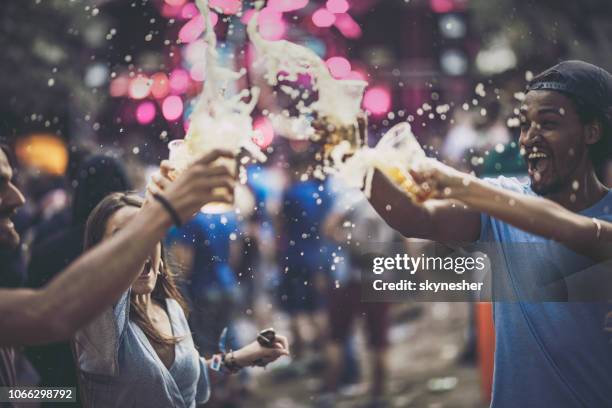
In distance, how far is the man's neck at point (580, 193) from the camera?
1.98 metres

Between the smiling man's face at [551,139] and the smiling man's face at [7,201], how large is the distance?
168 cm

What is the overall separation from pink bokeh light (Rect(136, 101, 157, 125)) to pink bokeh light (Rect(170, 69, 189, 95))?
0.45 feet

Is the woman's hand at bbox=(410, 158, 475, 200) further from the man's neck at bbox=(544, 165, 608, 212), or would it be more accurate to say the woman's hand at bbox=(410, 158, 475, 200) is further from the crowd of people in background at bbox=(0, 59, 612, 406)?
the man's neck at bbox=(544, 165, 608, 212)

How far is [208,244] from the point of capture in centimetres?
267

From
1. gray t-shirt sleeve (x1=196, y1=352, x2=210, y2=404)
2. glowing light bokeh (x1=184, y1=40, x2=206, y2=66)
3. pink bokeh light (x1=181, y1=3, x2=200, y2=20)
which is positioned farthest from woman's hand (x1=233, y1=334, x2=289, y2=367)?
pink bokeh light (x1=181, y1=3, x2=200, y2=20)

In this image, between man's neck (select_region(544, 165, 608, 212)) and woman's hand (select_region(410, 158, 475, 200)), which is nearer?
woman's hand (select_region(410, 158, 475, 200))

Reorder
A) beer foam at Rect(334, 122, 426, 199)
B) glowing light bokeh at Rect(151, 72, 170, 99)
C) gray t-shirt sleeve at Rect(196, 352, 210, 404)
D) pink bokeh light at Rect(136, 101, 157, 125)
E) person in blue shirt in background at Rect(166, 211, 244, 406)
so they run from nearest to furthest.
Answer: beer foam at Rect(334, 122, 426, 199) → gray t-shirt sleeve at Rect(196, 352, 210, 404) → person in blue shirt in background at Rect(166, 211, 244, 406) → pink bokeh light at Rect(136, 101, 157, 125) → glowing light bokeh at Rect(151, 72, 170, 99)

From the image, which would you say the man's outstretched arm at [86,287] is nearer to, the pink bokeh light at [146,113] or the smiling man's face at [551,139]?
the smiling man's face at [551,139]

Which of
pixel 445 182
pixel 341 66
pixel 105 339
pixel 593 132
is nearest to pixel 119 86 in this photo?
pixel 341 66

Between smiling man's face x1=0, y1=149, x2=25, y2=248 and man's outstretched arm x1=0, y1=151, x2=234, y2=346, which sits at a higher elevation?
smiling man's face x1=0, y1=149, x2=25, y2=248

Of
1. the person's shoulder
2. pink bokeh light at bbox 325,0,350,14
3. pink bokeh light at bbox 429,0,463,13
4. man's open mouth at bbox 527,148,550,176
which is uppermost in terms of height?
pink bokeh light at bbox 429,0,463,13

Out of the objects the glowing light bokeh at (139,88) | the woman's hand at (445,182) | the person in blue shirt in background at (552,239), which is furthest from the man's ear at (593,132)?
the glowing light bokeh at (139,88)

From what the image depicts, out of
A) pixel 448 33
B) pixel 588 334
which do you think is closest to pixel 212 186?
pixel 588 334

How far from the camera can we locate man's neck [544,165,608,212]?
6.49ft
